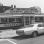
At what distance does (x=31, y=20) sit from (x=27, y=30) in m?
11.5

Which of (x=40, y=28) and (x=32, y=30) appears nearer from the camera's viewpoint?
(x=32, y=30)

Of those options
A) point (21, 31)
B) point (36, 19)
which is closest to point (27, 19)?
point (36, 19)

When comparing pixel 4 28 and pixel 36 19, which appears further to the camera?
pixel 36 19

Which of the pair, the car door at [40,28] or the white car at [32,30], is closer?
the white car at [32,30]

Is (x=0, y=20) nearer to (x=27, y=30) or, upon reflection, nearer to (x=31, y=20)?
(x=31, y=20)

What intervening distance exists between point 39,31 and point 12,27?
9404 mm

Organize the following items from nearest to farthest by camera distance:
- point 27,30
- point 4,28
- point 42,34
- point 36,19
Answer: point 27,30
point 42,34
point 4,28
point 36,19

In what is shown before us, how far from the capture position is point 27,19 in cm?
2112

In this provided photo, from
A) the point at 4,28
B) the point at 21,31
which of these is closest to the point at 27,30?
the point at 21,31

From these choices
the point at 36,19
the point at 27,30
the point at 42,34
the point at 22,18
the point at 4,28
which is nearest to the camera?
the point at 27,30

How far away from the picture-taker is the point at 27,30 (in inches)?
400

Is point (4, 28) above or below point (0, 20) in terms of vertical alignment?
below

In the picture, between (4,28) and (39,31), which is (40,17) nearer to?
(4,28)

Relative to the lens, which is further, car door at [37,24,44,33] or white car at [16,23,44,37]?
car door at [37,24,44,33]
